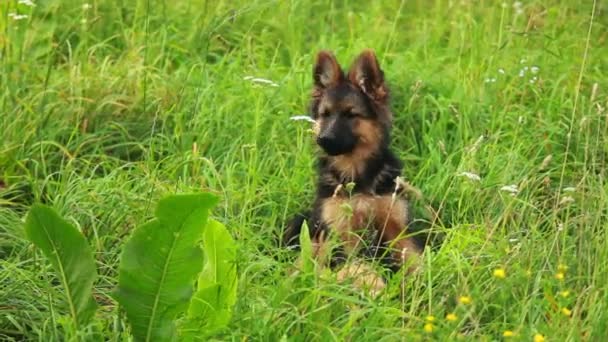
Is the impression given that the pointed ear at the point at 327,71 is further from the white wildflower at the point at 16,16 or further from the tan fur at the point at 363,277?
the white wildflower at the point at 16,16

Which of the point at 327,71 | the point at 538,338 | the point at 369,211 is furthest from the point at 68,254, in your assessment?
the point at 327,71

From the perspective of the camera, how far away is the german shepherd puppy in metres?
6.29

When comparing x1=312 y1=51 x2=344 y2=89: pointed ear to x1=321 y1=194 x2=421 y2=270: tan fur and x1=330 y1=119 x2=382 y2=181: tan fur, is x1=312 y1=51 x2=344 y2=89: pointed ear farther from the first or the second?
x1=321 y1=194 x2=421 y2=270: tan fur

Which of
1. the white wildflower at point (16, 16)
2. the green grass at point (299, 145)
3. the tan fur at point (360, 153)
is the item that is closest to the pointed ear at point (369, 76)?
the tan fur at point (360, 153)

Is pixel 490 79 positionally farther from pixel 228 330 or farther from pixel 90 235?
pixel 228 330

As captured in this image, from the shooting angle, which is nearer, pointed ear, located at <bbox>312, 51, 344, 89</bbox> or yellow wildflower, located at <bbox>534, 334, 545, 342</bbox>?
yellow wildflower, located at <bbox>534, 334, 545, 342</bbox>

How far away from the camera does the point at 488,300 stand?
16.6 ft

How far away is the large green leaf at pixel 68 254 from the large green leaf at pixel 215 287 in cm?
37

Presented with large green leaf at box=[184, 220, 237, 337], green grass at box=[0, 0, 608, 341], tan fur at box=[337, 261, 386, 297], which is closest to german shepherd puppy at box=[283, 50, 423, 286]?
green grass at box=[0, 0, 608, 341]

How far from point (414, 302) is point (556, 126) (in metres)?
2.29

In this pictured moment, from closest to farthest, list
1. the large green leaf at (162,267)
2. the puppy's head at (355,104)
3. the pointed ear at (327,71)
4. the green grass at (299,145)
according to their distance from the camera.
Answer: the large green leaf at (162,267) < the green grass at (299,145) < the puppy's head at (355,104) < the pointed ear at (327,71)

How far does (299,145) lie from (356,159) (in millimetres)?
464

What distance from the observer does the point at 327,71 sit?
21.7 feet

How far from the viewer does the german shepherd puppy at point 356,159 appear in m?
6.29
